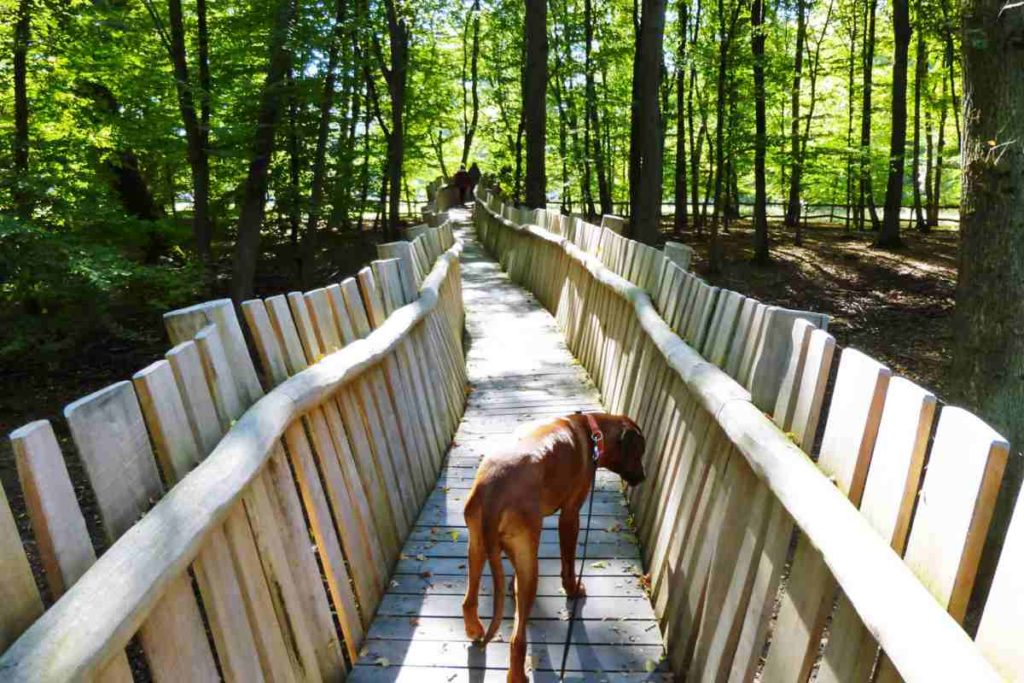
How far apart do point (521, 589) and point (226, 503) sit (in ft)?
4.74

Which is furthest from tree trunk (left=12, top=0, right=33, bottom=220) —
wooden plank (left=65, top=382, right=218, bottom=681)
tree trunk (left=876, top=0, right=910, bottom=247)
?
tree trunk (left=876, top=0, right=910, bottom=247)

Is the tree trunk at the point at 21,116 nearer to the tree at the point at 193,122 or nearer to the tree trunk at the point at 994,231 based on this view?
the tree at the point at 193,122

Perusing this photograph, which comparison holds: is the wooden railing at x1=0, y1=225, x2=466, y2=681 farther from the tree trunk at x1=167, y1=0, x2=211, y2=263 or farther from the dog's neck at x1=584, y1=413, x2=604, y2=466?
the tree trunk at x1=167, y1=0, x2=211, y2=263

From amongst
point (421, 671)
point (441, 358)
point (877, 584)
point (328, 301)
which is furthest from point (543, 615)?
point (441, 358)

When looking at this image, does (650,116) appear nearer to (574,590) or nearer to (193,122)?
(193,122)

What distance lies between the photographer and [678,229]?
24.3 m

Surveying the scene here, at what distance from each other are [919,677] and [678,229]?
2373cm

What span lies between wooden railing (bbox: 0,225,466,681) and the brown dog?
0.69m

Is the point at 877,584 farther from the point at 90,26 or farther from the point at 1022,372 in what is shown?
the point at 90,26

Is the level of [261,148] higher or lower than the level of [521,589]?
higher

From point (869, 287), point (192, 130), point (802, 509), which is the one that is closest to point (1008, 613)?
point (802, 509)

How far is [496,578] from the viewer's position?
333 cm

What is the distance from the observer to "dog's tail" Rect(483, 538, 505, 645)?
324 centimetres

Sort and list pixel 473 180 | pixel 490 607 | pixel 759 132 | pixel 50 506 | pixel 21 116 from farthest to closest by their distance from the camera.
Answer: pixel 473 180 → pixel 759 132 → pixel 21 116 → pixel 490 607 → pixel 50 506
